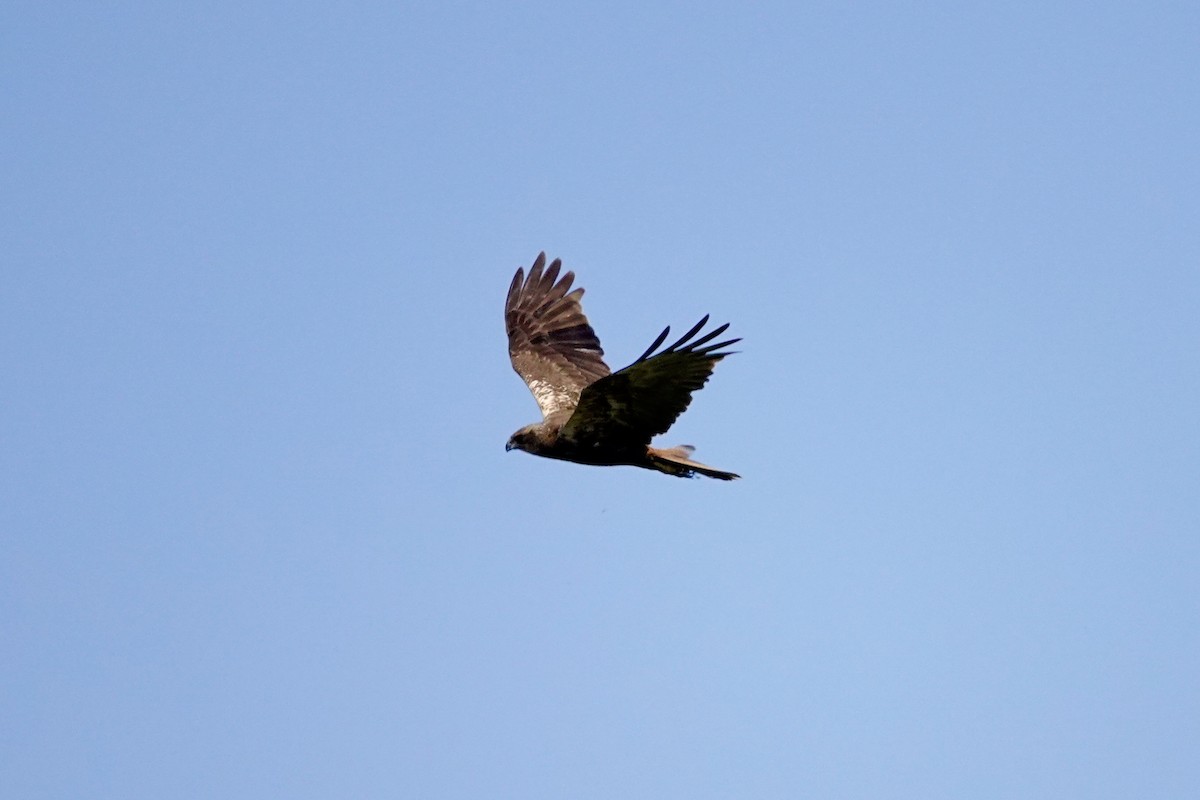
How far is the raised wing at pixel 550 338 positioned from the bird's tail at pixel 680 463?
5.76 ft

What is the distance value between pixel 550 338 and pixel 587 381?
2.71 feet

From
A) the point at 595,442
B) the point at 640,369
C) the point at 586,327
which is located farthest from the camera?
the point at 586,327

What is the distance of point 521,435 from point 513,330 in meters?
2.63

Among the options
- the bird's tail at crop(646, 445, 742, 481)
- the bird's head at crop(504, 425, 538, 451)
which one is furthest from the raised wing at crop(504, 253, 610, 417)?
the bird's tail at crop(646, 445, 742, 481)

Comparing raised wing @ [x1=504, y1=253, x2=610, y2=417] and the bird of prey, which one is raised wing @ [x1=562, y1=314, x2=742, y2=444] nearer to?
the bird of prey

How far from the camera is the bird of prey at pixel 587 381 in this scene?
1096 centimetres

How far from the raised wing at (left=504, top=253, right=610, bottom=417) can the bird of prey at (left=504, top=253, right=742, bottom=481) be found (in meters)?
0.01

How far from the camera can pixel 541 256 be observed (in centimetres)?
1534

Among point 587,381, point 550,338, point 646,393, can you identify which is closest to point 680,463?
point 646,393

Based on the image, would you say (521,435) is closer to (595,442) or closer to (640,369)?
(595,442)

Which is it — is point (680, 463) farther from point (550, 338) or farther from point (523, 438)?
point (550, 338)

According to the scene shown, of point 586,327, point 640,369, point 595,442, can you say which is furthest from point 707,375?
point 586,327

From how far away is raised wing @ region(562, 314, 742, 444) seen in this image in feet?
35.3

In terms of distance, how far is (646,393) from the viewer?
11.2 m
